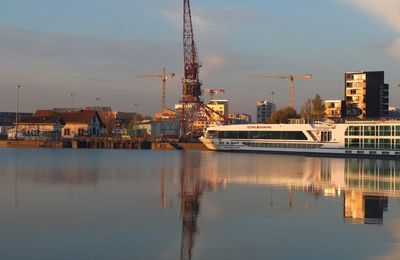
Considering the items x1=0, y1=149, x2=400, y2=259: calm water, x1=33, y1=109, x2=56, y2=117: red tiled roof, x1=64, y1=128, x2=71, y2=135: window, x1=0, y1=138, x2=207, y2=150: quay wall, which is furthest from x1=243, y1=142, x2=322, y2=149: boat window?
x1=33, y1=109, x2=56, y2=117: red tiled roof

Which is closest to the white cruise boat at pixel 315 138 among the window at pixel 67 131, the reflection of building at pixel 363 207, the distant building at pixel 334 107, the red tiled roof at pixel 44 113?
the distant building at pixel 334 107

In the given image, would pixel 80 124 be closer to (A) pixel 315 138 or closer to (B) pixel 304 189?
(A) pixel 315 138

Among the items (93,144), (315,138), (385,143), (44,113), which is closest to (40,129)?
(44,113)

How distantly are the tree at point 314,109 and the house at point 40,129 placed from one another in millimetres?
55854

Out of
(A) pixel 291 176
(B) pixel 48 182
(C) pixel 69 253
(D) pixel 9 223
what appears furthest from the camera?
(A) pixel 291 176

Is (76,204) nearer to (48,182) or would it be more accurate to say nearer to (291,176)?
(48,182)

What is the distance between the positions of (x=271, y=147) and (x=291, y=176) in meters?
47.5

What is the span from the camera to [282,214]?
80.9 feet

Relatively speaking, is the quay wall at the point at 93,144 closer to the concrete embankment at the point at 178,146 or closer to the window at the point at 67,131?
the concrete embankment at the point at 178,146

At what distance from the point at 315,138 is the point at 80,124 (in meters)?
67.7

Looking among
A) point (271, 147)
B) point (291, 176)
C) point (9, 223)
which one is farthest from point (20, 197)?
point (271, 147)

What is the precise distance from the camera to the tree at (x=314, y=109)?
391 feet

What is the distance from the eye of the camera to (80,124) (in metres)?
137

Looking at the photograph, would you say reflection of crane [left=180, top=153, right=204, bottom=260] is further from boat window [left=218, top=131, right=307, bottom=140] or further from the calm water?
boat window [left=218, top=131, right=307, bottom=140]
